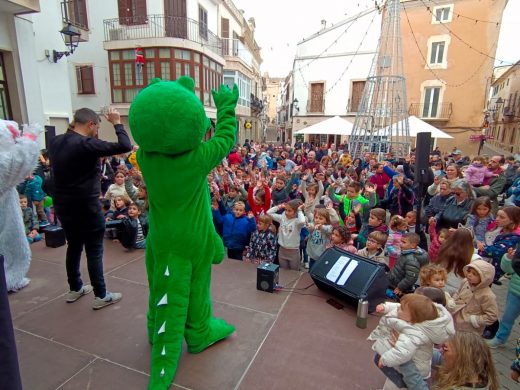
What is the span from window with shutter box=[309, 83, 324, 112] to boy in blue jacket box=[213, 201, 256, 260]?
852 inches

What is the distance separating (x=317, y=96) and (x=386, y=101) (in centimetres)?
1360

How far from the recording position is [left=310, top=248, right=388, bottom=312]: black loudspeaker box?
299 cm

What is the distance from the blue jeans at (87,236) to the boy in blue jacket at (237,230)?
194cm

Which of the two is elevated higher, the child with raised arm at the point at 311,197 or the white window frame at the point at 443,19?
the white window frame at the point at 443,19

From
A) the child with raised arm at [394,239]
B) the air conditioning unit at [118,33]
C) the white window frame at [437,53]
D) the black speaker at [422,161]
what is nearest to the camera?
the child with raised arm at [394,239]

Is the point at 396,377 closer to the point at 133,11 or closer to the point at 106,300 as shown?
the point at 106,300

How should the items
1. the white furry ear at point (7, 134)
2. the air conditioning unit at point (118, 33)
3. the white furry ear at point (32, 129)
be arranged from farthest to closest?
the air conditioning unit at point (118, 33)
the white furry ear at point (32, 129)
the white furry ear at point (7, 134)

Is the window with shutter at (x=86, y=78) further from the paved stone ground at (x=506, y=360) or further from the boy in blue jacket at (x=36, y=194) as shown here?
the paved stone ground at (x=506, y=360)

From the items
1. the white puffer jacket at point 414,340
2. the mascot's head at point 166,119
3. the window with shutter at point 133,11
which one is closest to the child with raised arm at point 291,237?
the white puffer jacket at point 414,340

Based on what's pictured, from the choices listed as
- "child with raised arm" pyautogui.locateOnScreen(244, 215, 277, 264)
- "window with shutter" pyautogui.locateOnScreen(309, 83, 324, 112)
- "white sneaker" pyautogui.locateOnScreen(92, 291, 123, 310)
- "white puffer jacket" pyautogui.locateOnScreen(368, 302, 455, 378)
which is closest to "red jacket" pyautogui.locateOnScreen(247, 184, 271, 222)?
"child with raised arm" pyautogui.locateOnScreen(244, 215, 277, 264)

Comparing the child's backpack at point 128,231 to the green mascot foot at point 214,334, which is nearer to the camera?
the green mascot foot at point 214,334

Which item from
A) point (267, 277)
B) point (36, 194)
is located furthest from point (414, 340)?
point (36, 194)

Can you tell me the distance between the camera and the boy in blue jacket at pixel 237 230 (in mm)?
4477

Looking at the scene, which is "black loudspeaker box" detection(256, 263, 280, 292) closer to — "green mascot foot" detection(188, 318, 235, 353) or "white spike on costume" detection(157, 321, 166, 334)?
"green mascot foot" detection(188, 318, 235, 353)
